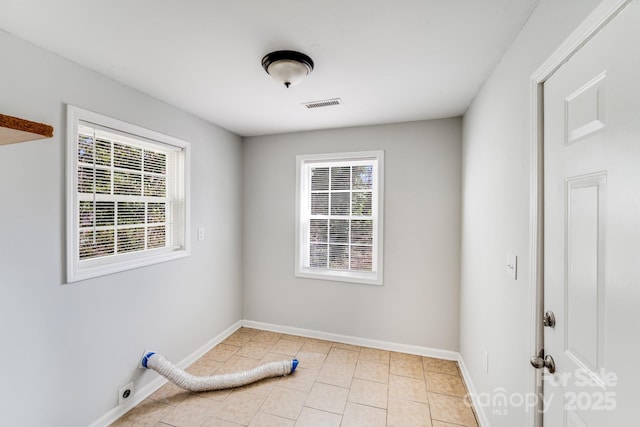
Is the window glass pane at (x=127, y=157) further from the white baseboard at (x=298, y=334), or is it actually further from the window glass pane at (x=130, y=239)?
the white baseboard at (x=298, y=334)

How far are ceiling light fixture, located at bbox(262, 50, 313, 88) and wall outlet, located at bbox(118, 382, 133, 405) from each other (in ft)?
8.17

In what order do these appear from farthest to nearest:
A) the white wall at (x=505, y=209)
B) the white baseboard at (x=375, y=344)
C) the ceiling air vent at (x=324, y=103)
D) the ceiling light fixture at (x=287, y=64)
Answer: the white baseboard at (x=375, y=344), the ceiling air vent at (x=324, y=103), the ceiling light fixture at (x=287, y=64), the white wall at (x=505, y=209)

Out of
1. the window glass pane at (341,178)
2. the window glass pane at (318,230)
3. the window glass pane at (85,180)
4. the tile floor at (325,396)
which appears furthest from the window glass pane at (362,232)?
the window glass pane at (85,180)

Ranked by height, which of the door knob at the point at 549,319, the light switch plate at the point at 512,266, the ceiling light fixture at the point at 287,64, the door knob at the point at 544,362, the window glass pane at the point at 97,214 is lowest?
the door knob at the point at 544,362

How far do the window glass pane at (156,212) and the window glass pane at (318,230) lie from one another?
63.3 inches

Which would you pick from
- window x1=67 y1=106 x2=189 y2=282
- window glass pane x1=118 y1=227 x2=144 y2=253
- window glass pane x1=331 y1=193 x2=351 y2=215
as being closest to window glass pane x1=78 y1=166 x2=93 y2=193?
window x1=67 y1=106 x2=189 y2=282

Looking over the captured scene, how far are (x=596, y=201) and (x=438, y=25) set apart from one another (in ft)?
3.55

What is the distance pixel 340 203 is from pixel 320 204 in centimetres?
26

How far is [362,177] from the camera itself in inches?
122

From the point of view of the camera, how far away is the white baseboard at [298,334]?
1900mm

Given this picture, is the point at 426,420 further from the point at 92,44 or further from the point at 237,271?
the point at 92,44

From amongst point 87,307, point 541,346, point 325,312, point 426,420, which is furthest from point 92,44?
point 426,420

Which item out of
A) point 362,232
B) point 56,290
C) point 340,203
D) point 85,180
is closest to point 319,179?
point 340,203

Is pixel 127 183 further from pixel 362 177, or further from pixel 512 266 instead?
pixel 512 266
